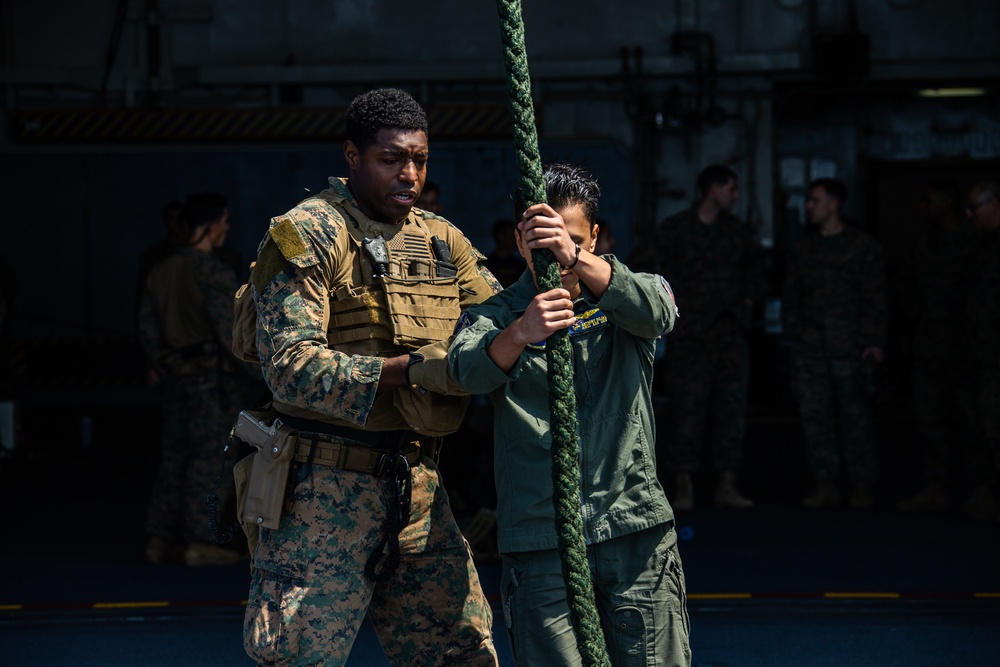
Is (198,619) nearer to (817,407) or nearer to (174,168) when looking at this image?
(817,407)

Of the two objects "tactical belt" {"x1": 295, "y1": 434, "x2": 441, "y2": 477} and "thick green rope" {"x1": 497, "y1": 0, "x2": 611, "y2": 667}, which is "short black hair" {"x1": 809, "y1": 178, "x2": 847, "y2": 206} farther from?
"thick green rope" {"x1": 497, "y1": 0, "x2": 611, "y2": 667}

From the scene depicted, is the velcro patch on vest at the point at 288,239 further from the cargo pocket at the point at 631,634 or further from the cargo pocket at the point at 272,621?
the cargo pocket at the point at 631,634

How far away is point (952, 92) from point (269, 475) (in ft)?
35.1

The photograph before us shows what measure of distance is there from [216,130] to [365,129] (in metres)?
9.06

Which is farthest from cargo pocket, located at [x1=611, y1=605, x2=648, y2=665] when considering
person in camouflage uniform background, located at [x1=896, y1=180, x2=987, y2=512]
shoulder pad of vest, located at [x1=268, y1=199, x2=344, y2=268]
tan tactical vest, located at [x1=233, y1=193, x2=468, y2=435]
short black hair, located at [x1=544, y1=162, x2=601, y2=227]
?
person in camouflage uniform background, located at [x1=896, y1=180, x2=987, y2=512]

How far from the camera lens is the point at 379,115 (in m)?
2.79

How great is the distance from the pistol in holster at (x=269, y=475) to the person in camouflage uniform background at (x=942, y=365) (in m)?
5.08

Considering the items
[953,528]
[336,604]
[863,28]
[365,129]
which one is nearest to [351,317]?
[365,129]

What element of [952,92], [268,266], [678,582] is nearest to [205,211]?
[268,266]

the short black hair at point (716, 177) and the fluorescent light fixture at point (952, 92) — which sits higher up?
the fluorescent light fixture at point (952, 92)

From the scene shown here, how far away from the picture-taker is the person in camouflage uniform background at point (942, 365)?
6.99m

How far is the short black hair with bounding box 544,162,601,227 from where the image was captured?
2.62m

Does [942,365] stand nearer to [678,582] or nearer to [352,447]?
[678,582]

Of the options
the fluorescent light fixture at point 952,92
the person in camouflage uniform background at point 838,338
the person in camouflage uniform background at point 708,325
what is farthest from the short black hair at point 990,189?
the fluorescent light fixture at point 952,92
